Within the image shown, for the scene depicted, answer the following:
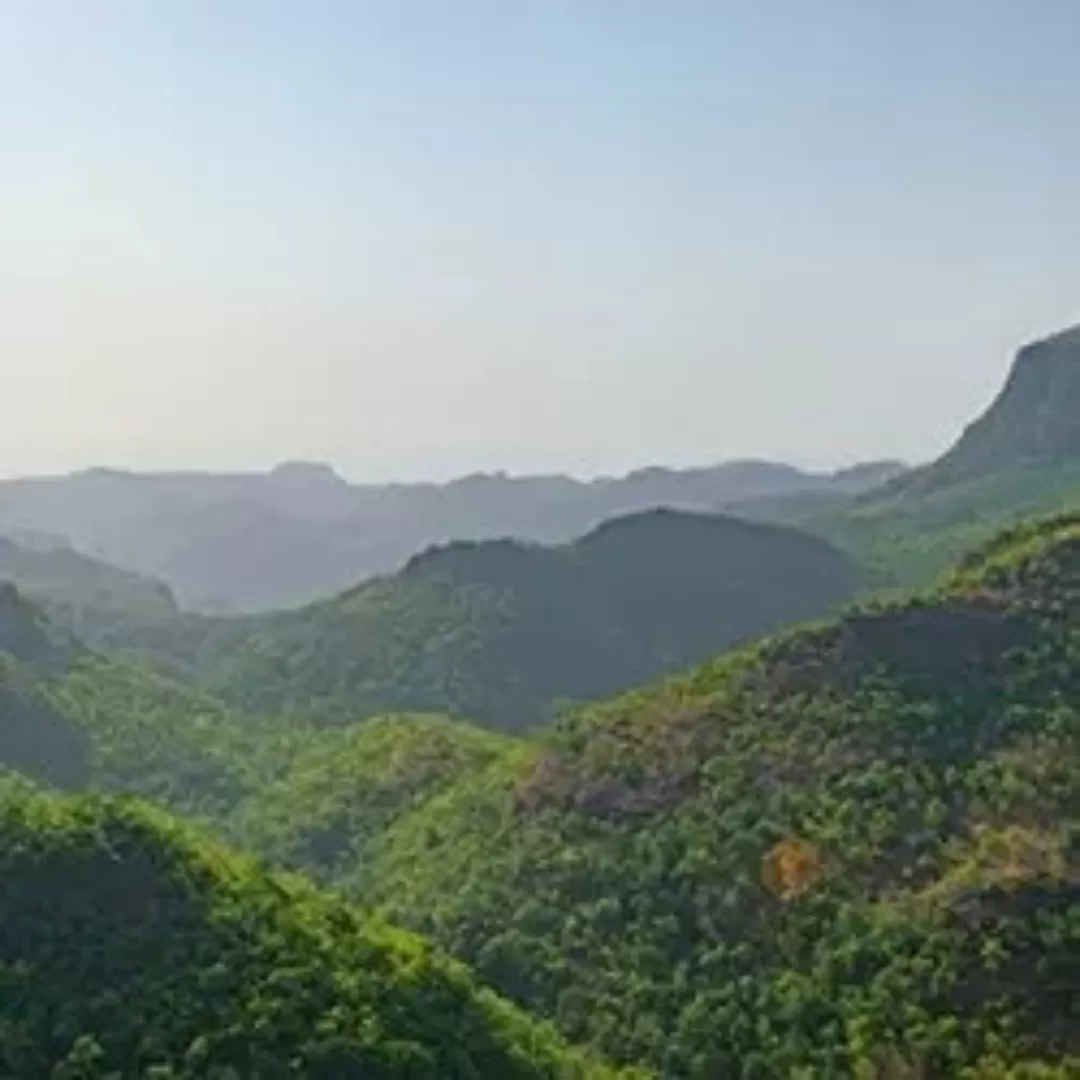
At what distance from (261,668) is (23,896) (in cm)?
10560

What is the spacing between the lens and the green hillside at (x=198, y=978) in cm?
4759

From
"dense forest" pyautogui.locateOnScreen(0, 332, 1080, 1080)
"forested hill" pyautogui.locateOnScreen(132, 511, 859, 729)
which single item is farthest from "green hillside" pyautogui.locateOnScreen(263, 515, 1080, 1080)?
"forested hill" pyautogui.locateOnScreen(132, 511, 859, 729)

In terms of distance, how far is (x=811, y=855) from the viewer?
65.3 m

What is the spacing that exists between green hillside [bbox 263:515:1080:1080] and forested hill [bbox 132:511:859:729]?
59.8 metres

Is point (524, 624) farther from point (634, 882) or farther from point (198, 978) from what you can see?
point (198, 978)

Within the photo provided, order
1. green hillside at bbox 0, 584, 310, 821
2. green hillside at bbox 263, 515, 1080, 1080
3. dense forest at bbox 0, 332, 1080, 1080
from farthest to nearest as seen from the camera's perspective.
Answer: green hillside at bbox 0, 584, 310, 821 < green hillside at bbox 263, 515, 1080, 1080 < dense forest at bbox 0, 332, 1080, 1080

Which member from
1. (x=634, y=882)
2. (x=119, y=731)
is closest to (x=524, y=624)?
(x=119, y=731)

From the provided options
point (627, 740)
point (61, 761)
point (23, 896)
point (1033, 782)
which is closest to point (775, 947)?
point (1033, 782)

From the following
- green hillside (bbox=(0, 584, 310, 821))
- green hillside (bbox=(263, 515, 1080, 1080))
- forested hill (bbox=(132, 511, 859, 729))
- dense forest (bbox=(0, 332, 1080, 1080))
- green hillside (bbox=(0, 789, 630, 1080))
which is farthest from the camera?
forested hill (bbox=(132, 511, 859, 729))

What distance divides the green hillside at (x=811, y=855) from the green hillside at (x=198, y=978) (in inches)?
281

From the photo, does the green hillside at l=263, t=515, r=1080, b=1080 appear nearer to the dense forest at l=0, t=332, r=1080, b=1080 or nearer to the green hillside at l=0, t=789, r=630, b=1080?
the dense forest at l=0, t=332, r=1080, b=1080

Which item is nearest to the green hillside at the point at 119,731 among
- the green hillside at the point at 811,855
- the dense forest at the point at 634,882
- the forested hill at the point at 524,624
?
the dense forest at the point at 634,882

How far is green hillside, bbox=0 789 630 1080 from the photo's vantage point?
47.6 metres

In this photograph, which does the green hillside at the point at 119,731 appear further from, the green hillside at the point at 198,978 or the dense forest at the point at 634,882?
the green hillside at the point at 198,978
